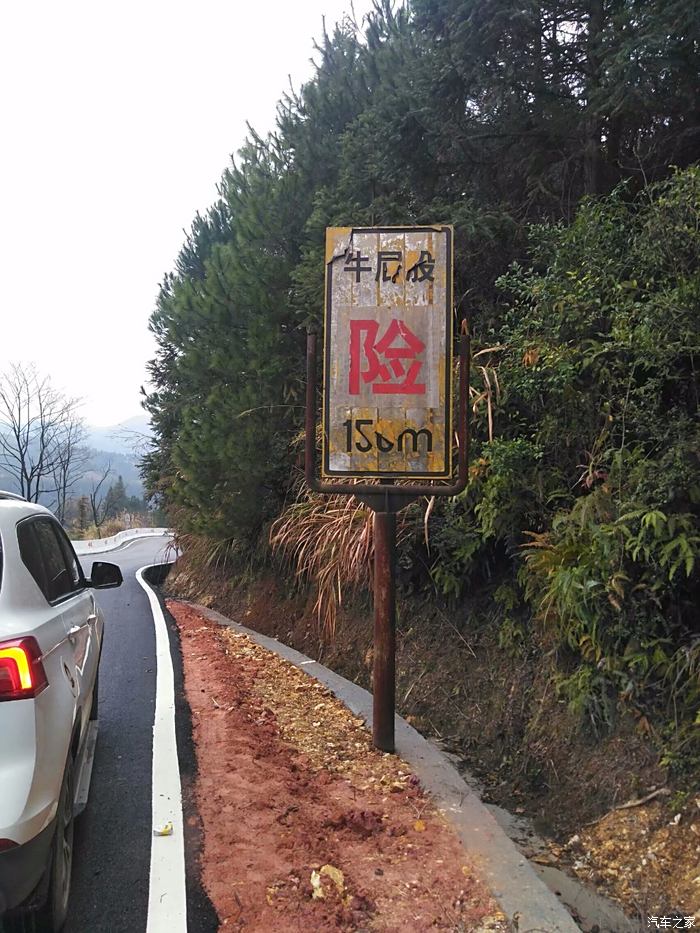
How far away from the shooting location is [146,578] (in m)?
16.9

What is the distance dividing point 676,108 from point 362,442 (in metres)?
4.53

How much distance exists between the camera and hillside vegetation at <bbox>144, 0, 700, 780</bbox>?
12.9 ft

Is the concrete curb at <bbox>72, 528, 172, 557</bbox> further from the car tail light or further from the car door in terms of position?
the car tail light

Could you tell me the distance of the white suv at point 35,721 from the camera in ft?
7.23

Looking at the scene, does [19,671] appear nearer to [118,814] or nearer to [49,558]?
[49,558]

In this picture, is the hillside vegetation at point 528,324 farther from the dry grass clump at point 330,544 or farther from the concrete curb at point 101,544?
Answer: the concrete curb at point 101,544

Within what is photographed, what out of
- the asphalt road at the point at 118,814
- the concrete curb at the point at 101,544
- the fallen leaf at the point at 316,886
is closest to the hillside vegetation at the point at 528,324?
the fallen leaf at the point at 316,886

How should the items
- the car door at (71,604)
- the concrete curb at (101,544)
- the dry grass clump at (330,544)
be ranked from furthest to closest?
the concrete curb at (101,544)
the dry grass clump at (330,544)
the car door at (71,604)

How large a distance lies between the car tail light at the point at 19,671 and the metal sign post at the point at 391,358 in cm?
238

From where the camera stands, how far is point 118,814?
142 inches

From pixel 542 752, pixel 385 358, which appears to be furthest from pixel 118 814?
pixel 385 358

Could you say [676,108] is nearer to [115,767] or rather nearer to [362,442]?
[362,442]

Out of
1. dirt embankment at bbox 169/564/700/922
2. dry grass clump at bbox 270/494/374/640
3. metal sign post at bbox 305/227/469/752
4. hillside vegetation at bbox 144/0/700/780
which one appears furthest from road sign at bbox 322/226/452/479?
dry grass clump at bbox 270/494/374/640

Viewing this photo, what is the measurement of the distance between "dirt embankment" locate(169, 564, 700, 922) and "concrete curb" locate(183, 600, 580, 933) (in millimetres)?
449
